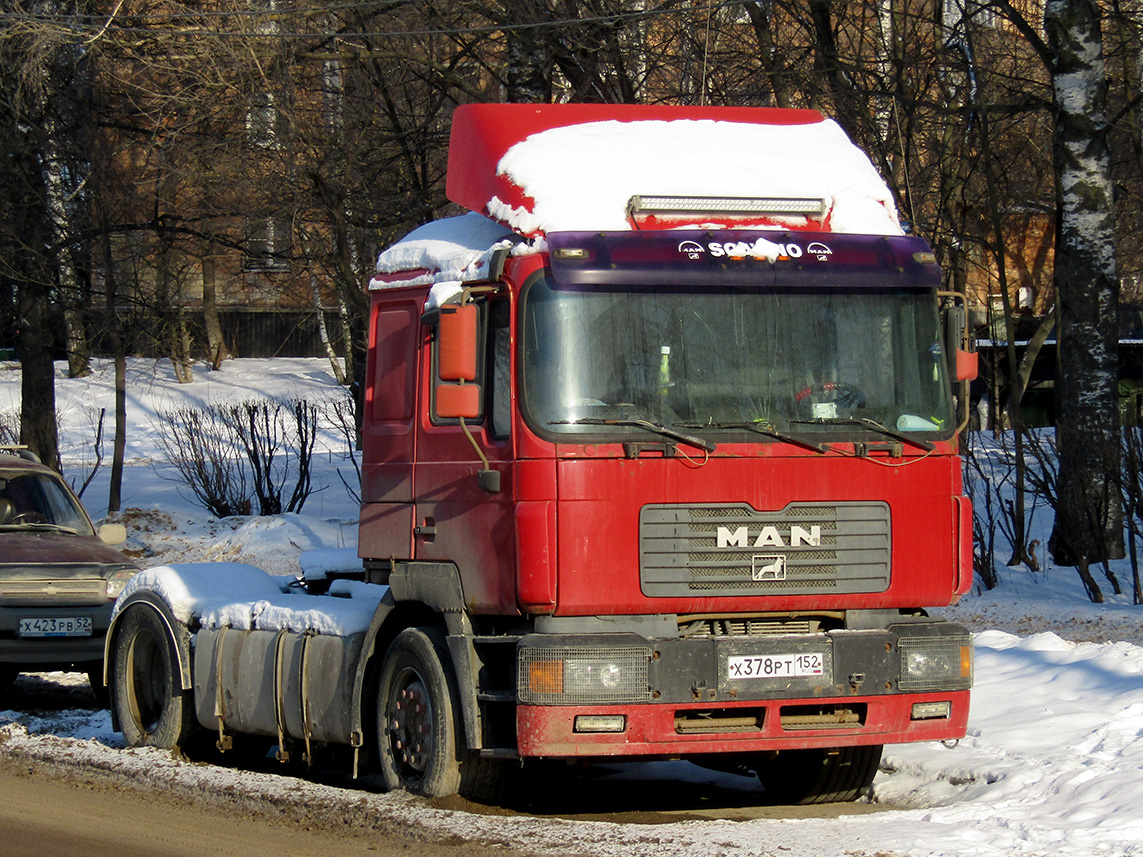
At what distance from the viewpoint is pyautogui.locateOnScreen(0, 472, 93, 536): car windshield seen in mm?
11953

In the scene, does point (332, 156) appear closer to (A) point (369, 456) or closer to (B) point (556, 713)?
(A) point (369, 456)

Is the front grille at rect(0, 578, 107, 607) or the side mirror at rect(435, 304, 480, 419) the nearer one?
the side mirror at rect(435, 304, 480, 419)

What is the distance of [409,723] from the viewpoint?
727 centimetres

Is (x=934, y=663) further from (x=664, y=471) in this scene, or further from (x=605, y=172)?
(x=605, y=172)

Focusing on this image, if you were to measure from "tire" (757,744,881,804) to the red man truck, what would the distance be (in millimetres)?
25

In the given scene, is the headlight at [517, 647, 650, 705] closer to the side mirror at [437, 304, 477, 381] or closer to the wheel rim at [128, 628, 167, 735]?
the side mirror at [437, 304, 477, 381]

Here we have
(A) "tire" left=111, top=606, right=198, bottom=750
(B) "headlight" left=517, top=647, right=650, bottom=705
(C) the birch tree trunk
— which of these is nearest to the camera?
(B) "headlight" left=517, top=647, right=650, bottom=705

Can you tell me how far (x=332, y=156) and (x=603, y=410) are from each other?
1266 cm

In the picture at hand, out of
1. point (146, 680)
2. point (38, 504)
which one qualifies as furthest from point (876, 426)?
point (38, 504)

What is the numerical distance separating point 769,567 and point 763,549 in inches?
3.5

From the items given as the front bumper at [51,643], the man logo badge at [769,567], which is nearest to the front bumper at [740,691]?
the man logo badge at [769,567]

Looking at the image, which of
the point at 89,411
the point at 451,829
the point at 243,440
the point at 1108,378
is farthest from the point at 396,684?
the point at 89,411

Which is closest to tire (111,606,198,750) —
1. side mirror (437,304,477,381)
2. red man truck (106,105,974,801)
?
red man truck (106,105,974,801)

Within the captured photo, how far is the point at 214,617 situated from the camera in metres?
8.88
